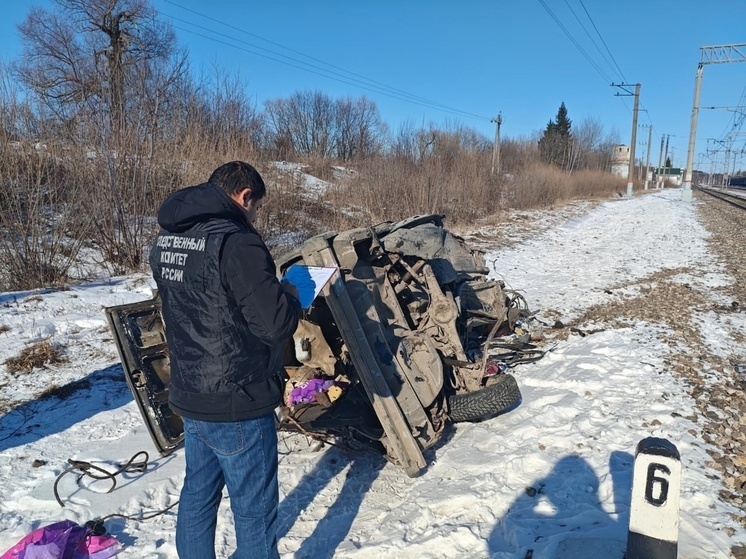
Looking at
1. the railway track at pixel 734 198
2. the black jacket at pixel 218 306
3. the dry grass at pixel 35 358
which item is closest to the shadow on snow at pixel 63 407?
the dry grass at pixel 35 358

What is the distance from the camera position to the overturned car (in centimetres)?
352

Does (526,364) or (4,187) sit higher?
(4,187)

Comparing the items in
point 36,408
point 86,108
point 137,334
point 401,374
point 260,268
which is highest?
point 86,108

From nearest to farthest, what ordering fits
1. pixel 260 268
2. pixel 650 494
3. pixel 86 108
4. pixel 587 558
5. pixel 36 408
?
pixel 260 268, pixel 650 494, pixel 587 558, pixel 36 408, pixel 86 108

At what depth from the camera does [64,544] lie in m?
2.65

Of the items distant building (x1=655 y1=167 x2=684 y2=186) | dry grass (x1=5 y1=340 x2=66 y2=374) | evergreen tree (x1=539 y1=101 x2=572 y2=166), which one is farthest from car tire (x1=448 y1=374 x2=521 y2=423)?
distant building (x1=655 y1=167 x2=684 y2=186)

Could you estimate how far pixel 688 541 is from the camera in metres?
2.57

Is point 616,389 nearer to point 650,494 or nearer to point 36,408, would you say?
point 650,494

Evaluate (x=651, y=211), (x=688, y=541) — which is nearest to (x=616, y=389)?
(x=688, y=541)

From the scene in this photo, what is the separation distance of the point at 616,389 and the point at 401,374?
7.15 feet

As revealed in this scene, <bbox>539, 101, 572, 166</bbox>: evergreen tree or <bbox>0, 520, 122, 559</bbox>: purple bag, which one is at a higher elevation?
<bbox>539, 101, 572, 166</bbox>: evergreen tree

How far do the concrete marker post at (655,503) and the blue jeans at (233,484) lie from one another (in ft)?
5.25

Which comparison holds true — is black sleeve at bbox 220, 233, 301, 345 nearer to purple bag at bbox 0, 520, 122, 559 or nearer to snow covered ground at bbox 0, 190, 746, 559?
snow covered ground at bbox 0, 190, 746, 559

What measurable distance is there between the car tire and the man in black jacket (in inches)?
82.8
